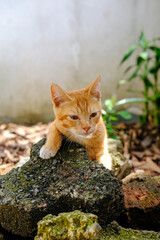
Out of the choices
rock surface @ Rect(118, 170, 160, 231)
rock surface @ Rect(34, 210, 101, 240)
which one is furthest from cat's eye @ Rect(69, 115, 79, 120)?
rock surface @ Rect(34, 210, 101, 240)

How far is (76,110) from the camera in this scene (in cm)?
205

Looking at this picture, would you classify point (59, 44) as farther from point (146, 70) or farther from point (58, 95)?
point (58, 95)

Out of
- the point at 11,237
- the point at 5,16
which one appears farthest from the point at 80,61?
the point at 11,237

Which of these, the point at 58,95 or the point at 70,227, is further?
the point at 58,95

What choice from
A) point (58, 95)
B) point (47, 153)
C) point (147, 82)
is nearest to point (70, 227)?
point (47, 153)

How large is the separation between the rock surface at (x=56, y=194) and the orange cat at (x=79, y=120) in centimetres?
29

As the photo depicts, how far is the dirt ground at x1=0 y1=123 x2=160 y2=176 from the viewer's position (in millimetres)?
3036

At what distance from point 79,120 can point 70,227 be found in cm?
95

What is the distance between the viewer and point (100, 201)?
1.48 meters

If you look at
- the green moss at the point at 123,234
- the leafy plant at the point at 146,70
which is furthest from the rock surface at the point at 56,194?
the leafy plant at the point at 146,70

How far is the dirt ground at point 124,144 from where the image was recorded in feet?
9.96

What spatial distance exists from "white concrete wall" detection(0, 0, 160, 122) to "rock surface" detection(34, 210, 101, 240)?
3.35 metres

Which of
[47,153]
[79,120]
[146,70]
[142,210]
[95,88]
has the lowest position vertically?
[142,210]

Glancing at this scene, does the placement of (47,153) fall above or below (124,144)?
above
